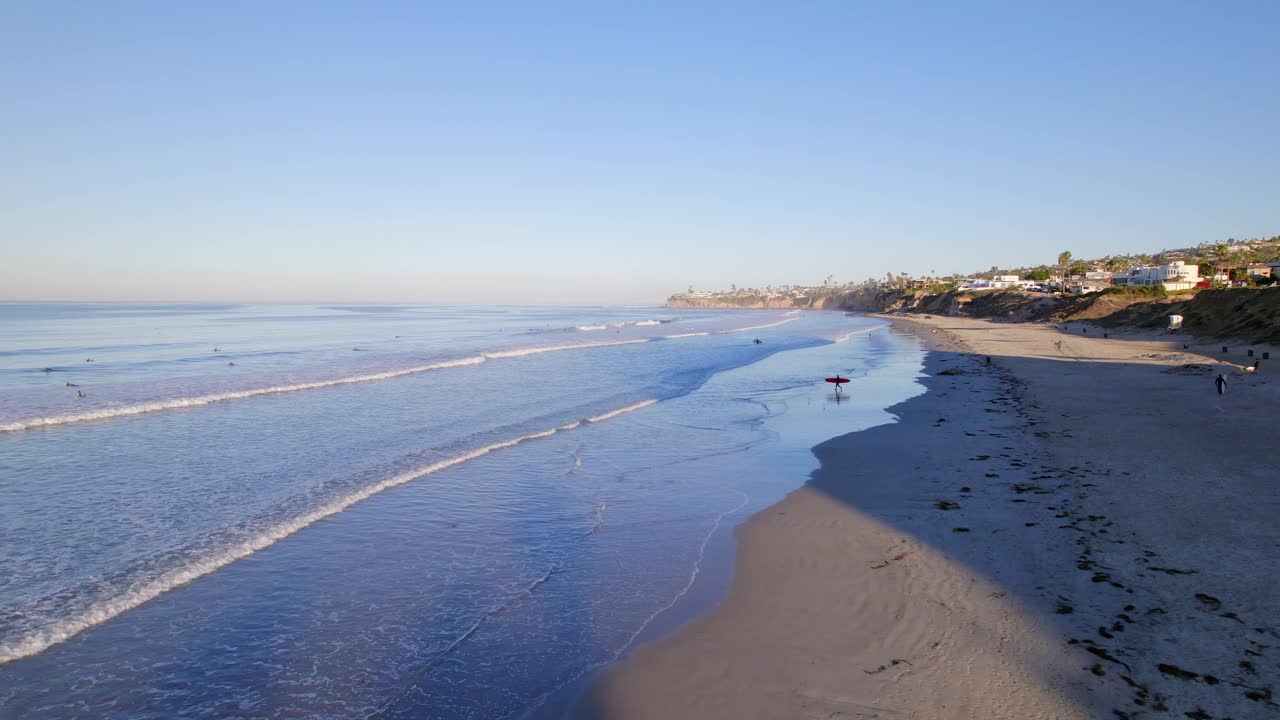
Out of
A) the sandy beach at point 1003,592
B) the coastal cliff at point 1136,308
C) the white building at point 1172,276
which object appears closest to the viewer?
the sandy beach at point 1003,592

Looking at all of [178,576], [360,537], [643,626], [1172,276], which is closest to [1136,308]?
[1172,276]

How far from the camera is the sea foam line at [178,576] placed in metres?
6.87

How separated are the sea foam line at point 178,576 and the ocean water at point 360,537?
0.04 metres

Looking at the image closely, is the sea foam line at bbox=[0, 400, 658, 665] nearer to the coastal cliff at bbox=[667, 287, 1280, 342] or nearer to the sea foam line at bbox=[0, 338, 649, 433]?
the sea foam line at bbox=[0, 338, 649, 433]

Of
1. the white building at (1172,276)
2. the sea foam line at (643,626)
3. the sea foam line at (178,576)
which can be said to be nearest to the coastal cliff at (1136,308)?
the white building at (1172,276)

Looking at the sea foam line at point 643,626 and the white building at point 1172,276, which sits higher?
the white building at point 1172,276

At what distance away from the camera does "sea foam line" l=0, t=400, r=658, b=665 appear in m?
6.87

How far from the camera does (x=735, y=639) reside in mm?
6855

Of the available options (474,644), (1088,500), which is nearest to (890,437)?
A: (1088,500)

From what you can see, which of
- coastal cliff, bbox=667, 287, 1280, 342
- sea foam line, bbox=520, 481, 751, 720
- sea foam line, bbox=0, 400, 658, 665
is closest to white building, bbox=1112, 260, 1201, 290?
coastal cliff, bbox=667, 287, 1280, 342

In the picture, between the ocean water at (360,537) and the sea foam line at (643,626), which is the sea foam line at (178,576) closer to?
the ocean water at (360,537)

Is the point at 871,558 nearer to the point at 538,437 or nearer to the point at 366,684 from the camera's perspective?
the point at 366,684

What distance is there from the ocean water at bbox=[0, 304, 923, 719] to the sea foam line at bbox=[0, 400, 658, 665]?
0.04 meters

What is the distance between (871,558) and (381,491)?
874 cm
